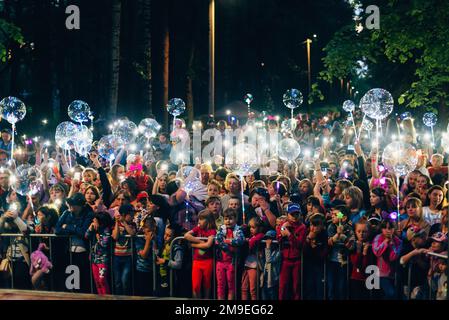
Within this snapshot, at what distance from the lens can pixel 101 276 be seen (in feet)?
27.0

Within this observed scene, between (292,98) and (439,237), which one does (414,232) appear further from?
(292,98)

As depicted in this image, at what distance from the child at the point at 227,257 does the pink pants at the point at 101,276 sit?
1.52 meters

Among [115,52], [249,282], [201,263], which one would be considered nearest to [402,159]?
[249,282]

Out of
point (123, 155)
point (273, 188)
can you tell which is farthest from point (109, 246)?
point (123, 155)

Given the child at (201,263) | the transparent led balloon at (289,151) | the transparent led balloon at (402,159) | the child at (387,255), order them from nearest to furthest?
1. the child at (387,255)
2. the child at (201,263)
3. the transparent led balloon at (402,159)
4. the transparent led balloon at (289,151)

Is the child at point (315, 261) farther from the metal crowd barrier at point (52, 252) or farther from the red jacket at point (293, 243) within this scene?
the metal crowd barrier at point (52, 252)

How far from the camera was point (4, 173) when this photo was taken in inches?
420

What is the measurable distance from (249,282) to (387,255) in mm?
1716

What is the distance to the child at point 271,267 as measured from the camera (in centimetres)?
773

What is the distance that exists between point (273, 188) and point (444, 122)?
14526mm

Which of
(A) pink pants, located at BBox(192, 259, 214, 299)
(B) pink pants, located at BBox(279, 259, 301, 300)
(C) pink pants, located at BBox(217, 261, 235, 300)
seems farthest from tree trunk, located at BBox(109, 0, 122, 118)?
(B) pink pants, located at BBox(279, 259, 301, 300)

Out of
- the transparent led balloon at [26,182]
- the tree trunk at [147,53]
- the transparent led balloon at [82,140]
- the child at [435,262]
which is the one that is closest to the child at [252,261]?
the child at [435,262]

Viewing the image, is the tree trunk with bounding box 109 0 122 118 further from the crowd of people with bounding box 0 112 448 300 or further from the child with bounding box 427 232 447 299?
the child with bounding box 427 232 447 299

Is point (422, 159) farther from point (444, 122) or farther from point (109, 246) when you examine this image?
point (444, 122)
